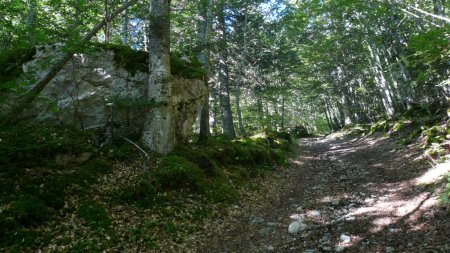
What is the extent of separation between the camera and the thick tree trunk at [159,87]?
8.93 m

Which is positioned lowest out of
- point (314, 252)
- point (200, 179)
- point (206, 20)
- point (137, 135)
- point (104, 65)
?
point (314, 252)

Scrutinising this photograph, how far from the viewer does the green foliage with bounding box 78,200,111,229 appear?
565 cm

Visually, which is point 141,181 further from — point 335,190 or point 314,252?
point 335,190

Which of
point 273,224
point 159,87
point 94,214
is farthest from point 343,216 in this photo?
point 159,87

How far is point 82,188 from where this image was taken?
6531 millimetres

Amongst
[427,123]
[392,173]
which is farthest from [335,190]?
[427,123]

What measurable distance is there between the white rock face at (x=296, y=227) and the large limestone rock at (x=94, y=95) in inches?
196

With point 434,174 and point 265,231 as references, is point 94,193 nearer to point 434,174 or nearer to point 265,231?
point 265,231

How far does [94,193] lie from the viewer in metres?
6.60

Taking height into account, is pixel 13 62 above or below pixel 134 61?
above

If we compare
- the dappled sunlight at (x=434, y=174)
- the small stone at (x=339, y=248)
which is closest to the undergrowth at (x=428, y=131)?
the dappled sunlight at (x=434, y=174)

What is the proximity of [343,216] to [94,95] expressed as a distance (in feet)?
24.7

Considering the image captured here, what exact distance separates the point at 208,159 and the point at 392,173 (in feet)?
19.7

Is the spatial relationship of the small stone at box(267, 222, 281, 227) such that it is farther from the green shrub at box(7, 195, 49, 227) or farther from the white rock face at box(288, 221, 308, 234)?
the green shrub at box(7, 195, 49, 227)
